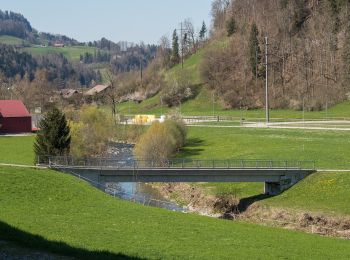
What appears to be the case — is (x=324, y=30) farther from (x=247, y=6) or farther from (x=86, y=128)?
(x=86, y=128)

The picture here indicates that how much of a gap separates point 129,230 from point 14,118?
78.2 m

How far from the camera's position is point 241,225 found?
122 ft

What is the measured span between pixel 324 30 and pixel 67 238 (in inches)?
4985

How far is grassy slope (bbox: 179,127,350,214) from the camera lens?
4738 centimetres

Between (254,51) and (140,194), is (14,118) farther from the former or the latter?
(254,51)

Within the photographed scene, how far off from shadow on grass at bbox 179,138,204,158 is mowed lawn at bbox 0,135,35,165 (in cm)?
2053

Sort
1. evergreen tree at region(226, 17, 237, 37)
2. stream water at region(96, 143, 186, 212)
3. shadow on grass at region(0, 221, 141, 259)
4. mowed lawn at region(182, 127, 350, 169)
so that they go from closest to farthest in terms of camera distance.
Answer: shadow on grass at region(0, 221, 141, 259)
stream water at region(96, 143, 186, 212)
mowed lawn at region(182, 127, 350, 169)
evergreen tree at region(226, 17, 237, 37)

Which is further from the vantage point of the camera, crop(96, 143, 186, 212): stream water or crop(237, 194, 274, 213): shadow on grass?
crop(96, 143, 186, 212): stream water

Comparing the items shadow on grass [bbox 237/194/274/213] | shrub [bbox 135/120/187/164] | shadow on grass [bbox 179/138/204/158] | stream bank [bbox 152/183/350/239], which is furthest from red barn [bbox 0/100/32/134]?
shadow on grass [bbox 237/194/274/213]

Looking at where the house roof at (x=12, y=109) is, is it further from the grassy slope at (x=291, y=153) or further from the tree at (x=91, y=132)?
the grassy slope at (x=291, y=153)

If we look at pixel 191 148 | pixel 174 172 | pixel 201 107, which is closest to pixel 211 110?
pixel 201 107

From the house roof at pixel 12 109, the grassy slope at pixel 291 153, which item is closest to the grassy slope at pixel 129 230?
the grassy slope at pixel 291 153

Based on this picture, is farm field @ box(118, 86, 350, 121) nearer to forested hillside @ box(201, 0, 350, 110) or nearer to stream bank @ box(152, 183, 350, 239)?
forested hillside @ box(201, 0, 350, 110)

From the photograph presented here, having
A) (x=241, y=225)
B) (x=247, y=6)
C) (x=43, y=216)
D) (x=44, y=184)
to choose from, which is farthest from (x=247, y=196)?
(x=247, y=6)
